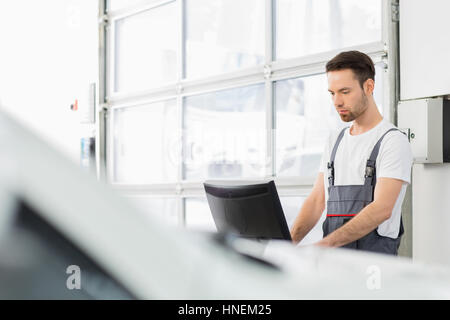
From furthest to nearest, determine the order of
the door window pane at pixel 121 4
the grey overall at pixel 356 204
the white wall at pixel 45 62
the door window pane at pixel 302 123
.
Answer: the door window pane at pixel 121 4, the door window pane at pixel 302 123, the grey overall at pixel 356 204, the white wall at pixel 45 62

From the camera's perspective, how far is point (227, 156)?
400cm

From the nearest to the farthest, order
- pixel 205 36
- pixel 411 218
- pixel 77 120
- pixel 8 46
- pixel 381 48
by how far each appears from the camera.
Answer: pixel 8 46
pixel 411 218
pixel 381 48
pixel 205 36
pixel 77 120

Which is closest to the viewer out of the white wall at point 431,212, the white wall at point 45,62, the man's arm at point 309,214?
the white wall at point 45,62

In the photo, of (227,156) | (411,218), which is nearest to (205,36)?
(227,156)

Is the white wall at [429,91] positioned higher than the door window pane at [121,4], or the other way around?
the door window pane at [121,4]

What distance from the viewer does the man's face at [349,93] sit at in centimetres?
217

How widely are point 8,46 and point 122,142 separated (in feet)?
12.2

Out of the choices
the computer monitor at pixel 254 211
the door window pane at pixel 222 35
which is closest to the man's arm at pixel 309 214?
the computer monitor at pixel 254 211

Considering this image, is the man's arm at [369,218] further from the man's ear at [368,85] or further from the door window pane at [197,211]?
the door window pane at [197,211]

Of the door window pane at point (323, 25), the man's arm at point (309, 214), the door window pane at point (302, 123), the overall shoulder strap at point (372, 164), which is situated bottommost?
the man's arm at point (309, 214)

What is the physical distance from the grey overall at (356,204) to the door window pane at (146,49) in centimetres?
255

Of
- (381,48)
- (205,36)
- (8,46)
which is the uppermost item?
(205,36)

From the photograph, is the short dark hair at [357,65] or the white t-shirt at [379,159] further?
the short dark hair at [357,65]
